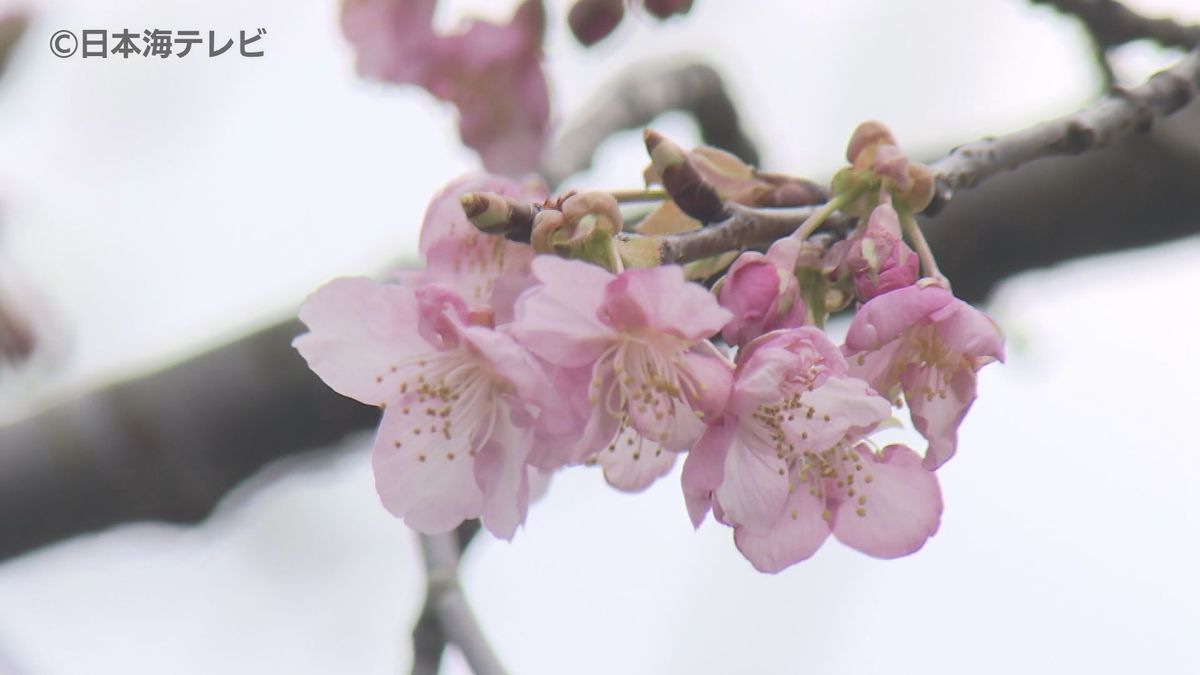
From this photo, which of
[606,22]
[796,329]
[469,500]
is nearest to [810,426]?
[796,329]

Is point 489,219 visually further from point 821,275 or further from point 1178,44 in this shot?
point 1178,44

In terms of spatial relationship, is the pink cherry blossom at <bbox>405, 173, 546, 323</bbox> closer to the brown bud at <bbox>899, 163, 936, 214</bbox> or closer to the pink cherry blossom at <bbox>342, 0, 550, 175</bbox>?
the brown bud at <bbox>899, 163, 936, 214</bbox>

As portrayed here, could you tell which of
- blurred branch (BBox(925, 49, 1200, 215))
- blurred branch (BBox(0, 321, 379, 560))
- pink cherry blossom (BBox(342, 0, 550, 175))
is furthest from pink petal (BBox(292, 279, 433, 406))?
pink cherry blossom (BBox(342, 0, 550, 175))

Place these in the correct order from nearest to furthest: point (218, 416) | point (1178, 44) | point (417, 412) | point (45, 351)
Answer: point (417, 412), point (1178, 44), point (45, 351), point (218, 416)

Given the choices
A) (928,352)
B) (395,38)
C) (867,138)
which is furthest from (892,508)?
(395,38)

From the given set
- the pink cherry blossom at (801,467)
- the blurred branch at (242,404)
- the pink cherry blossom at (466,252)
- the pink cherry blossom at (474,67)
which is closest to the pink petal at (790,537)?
the pink cherry blossom at (801,467)

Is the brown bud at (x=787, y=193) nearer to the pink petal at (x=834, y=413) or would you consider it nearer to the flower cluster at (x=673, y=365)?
the flower cluster at (x=673, y=365)

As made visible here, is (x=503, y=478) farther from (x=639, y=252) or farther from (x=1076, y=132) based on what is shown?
(x=1076, y=132)
